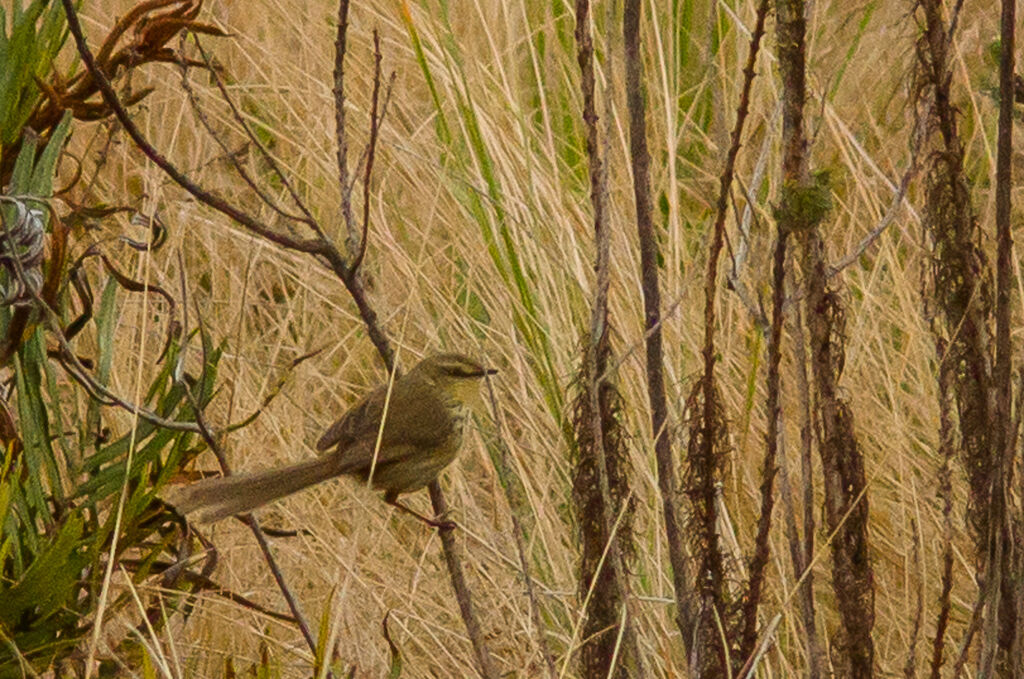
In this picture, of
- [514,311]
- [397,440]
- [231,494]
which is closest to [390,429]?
[397,440]

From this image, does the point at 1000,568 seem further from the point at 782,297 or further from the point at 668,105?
the point at 668,105

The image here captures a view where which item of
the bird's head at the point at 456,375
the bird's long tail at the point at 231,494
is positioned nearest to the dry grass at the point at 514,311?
the bird's head at the point at 456,375

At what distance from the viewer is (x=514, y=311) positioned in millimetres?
3246

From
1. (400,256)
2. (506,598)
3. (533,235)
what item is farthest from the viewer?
(400,256)

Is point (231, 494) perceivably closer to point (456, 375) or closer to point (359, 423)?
point (359, 423)

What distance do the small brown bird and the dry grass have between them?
199 mm

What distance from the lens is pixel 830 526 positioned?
6.10 feet

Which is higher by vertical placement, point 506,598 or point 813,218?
point 813,218

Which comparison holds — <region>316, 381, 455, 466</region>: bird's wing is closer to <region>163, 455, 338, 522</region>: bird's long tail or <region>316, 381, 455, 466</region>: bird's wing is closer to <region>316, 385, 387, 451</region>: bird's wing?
<region>316, 385, 387, 451</region>: bird's wing

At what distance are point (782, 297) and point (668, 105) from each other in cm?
156

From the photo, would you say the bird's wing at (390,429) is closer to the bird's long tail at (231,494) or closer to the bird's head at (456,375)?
the bird's head at (456,375)

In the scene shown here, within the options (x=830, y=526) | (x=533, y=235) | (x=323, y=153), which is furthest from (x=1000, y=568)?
(x=323, y=153)

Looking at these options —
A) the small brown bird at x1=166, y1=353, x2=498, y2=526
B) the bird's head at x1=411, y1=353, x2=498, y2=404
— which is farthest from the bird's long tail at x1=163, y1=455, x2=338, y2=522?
the bird's head at x1=411, y1=353, x2=498, y2=404

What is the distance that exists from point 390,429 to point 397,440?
3 centimetres
